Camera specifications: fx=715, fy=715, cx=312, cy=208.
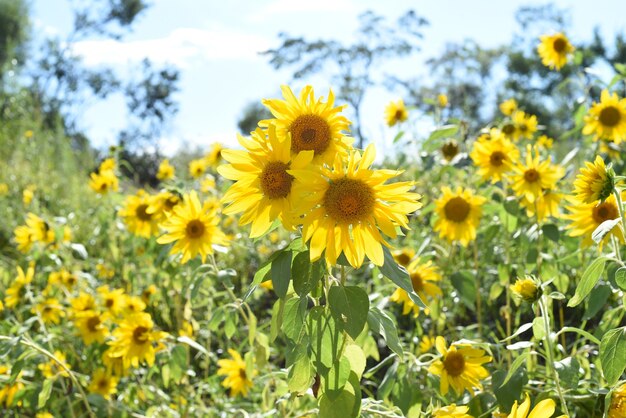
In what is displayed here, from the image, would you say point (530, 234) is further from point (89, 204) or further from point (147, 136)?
point (147, 136)

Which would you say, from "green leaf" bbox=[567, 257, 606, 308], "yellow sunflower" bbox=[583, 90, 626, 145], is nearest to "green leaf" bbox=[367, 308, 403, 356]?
"green leaf" bbox=[567, 257, 606, 308]

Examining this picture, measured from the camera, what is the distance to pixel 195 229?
204 centimetres

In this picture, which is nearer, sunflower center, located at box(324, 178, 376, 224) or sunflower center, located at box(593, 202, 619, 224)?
sunflower center, located at box(324, 178, 376, 224)

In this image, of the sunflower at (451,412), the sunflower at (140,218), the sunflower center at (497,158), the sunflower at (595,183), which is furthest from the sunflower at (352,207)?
the sunflower at (140,218)

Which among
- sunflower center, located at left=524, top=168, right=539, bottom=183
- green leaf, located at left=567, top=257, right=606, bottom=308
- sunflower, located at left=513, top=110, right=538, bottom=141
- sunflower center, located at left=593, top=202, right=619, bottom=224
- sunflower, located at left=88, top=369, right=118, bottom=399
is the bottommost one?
sunflower, located at left=88, top=369, right=118, bottom=399

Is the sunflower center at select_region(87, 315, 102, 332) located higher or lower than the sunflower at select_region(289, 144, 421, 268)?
lower

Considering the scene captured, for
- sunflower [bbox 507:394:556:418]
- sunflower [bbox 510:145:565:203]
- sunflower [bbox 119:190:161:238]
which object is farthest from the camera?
sunflower [bbox 119:190:161:238]

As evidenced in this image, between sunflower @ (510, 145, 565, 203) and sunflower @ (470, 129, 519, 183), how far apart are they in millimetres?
134

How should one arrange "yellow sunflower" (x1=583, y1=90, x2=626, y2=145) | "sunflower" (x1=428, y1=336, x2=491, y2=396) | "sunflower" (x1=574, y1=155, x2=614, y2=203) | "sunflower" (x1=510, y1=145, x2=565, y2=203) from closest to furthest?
"sunflower" (x1=574, y1=155, x2=614, y2=203), "sunflower" (x1=428, y1=336, x2=491, y2=396), "sunflower" (x1=510, y1=145, x2=565, y2=203), "yellow sunflower" (x1=583, y1=90, x2=626, y2=145)

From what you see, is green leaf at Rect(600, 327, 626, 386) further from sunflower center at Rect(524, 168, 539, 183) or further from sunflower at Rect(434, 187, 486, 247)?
sunflower at Rect(434, 187, 486, 247)

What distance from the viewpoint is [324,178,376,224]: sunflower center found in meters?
1.18

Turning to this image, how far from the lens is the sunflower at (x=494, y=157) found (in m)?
2.45

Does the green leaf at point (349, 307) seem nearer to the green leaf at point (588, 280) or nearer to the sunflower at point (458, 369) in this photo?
the green leaf at point (588, 280)

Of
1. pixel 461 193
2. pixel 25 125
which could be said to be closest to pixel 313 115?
pixel 461 193
